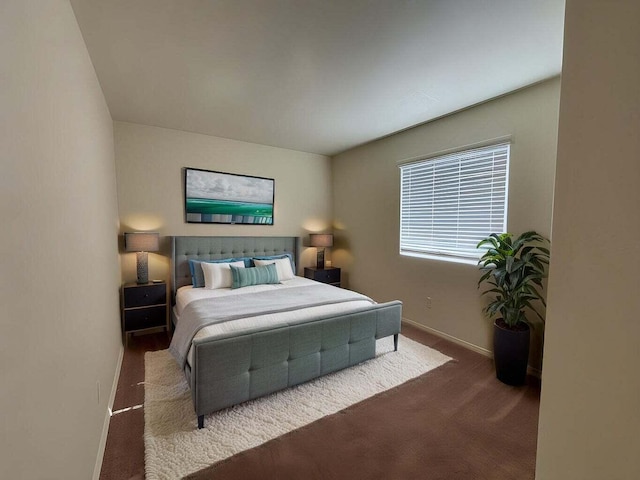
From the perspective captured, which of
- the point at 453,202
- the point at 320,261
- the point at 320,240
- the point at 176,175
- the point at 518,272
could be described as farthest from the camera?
the point at 320,261

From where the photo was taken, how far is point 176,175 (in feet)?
12.1

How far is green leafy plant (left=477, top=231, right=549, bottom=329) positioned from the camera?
7.50ft

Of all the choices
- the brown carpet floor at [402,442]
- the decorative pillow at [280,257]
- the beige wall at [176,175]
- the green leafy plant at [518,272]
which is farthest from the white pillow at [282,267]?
the green leafy plant at [518,272]

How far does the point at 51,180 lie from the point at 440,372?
3.09 meters

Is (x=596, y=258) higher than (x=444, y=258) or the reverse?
higher

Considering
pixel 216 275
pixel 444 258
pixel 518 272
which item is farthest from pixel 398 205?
pixel 216 275

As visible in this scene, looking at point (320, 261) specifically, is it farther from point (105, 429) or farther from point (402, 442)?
point (105, 429)

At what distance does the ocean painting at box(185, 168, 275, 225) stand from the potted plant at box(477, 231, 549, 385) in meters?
3.17

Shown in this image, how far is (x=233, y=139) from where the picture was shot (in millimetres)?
4012

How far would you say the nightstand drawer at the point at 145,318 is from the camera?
3140 millimetres

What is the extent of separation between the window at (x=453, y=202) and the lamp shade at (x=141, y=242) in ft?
10.6

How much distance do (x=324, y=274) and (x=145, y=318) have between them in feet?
8.33

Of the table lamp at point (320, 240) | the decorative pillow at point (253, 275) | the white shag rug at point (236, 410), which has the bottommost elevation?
the white shag rug at point (236, 410)

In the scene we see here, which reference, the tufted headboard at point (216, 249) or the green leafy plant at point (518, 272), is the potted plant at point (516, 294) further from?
the tufted headboard at point (216, 249)
